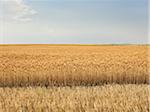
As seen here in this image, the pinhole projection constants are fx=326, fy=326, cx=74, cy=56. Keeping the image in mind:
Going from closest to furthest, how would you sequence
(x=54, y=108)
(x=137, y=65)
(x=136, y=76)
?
(x=54, y=108) → (x=136, y=76) → (x=137, y=65)

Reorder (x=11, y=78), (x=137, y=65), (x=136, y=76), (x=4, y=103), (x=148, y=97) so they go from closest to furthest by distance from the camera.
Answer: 1. (x=4, y=103)
2. (x=148, y=97)
3. (x=11, y=78)
4. (x=136, y=76)
5. (x=137, y=65)

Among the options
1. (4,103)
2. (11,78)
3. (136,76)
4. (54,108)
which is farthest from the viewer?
(136,76)

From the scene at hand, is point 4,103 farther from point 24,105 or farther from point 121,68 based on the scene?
point 121,68

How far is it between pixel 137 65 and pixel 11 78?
539cm

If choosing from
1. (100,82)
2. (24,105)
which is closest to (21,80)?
(100,82)

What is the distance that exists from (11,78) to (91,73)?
118 inches

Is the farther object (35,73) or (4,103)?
(35,73)

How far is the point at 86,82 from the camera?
39.8ft

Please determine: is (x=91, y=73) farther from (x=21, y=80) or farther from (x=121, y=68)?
(x=21, y=80)

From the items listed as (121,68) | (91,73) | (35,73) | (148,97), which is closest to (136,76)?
(121,68)

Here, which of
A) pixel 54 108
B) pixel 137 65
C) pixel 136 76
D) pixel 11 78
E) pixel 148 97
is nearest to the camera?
pixel 54 108

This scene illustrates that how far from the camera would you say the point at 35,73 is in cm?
1210

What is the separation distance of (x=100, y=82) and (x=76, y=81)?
3.02ft

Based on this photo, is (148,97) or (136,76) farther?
(136,76)
